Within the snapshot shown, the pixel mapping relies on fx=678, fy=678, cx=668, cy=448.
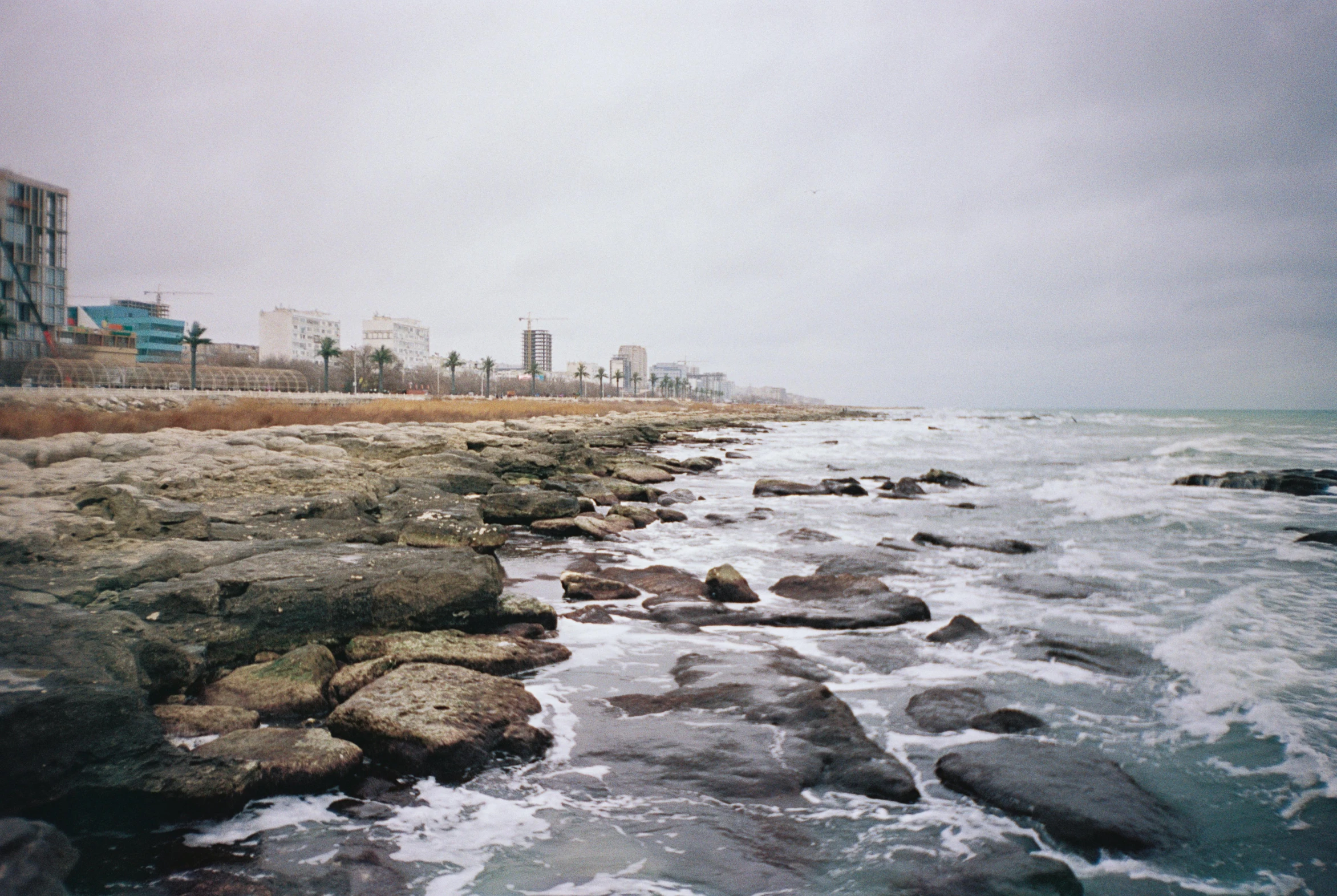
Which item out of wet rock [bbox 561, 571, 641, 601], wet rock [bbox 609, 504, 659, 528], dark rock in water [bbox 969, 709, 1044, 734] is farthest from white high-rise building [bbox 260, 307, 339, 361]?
dark rock in water [bbox 969, 709, 1044, 734]

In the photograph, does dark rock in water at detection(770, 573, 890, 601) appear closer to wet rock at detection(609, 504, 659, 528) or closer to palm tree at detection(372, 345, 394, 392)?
wet rock at detection(609, 504, 659, 528)

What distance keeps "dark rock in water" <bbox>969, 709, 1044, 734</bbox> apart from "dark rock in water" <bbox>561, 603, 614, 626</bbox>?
3290 mm

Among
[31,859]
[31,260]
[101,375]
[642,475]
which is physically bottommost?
[642,475]

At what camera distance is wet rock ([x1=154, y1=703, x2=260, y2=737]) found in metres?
3.67

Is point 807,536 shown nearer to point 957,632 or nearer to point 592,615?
point 957,632

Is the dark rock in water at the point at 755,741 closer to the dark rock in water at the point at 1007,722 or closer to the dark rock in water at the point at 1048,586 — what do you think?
the dark rock in water at the point at 1007,722

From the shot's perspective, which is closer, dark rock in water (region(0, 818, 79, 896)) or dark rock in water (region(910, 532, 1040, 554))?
dark rock in water (region(0, 818, 79, 896))

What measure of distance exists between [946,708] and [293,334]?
Answer: 473 feet

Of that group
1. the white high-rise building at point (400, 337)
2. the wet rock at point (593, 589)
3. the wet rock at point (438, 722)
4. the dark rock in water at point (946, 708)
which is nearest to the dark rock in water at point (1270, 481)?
the dark rock in water at point (946, 708)

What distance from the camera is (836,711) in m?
4.38

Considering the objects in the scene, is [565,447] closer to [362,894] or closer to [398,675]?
[398,675]

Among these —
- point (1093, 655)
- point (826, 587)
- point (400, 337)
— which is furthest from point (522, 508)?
point (400, 337)

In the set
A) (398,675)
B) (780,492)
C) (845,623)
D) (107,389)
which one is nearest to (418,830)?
(398,675)

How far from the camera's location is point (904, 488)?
56.1 ft
